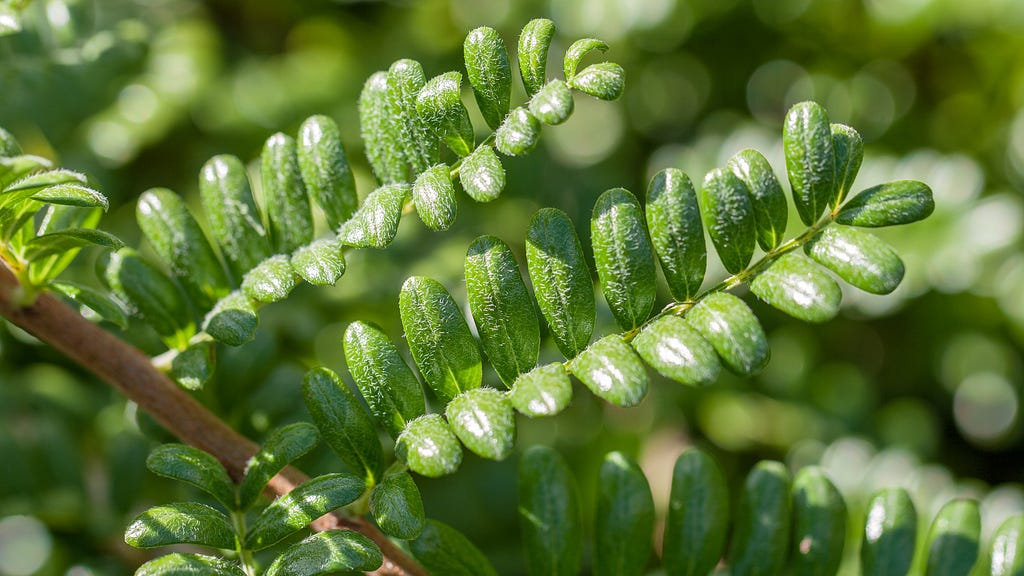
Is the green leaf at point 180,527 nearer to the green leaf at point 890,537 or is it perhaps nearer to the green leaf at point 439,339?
the green leaf at point 439,339

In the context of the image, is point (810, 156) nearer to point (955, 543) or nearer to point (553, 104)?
point (553, 104)

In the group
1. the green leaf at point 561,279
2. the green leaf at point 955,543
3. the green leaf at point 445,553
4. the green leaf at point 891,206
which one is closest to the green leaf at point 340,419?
the green leaf at point 445,553

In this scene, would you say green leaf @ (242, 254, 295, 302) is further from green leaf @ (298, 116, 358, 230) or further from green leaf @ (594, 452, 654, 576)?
green leaf @ (594, 452, 654, 576)

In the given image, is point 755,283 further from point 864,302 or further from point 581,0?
point 581,0

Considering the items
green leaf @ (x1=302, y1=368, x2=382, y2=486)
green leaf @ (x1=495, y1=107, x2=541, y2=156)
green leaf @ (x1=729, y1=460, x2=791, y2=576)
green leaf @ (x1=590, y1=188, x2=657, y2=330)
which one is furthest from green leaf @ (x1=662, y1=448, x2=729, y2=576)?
green leaf @ (x1=495, y1=107, x2=541, y2=156)

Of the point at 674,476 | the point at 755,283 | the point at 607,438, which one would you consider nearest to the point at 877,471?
the point at 607,438

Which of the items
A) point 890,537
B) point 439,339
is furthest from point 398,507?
point 890,537
